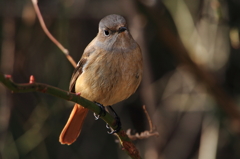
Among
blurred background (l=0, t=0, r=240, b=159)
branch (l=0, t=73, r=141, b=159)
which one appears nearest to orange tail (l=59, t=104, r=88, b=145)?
branch (l=0, t=73, r=141, b=159)

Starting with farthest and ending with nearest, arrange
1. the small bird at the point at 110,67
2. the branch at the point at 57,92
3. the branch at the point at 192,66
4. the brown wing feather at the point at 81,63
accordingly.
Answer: the branch at the point at 192,66
the brown wing feather at the point at 81,63
the small bird at the point at 110,67
the branch at the point at 57,92

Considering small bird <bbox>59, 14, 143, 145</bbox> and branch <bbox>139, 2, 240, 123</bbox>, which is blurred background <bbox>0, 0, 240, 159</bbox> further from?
small bird <bbox>59, 14, 143, 145</bbox>

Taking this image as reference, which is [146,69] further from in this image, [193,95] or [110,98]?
[110,98]

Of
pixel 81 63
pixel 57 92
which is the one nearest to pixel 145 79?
pixel 81 63

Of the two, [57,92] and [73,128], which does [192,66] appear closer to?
[73,128]

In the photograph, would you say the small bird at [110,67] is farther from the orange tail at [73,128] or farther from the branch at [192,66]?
the branch at [192,66]

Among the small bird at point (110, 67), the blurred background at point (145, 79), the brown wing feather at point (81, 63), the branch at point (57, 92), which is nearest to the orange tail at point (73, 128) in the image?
the small bird at point (110, 67)

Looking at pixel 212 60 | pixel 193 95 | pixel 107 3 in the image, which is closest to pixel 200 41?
pixel 212 60
